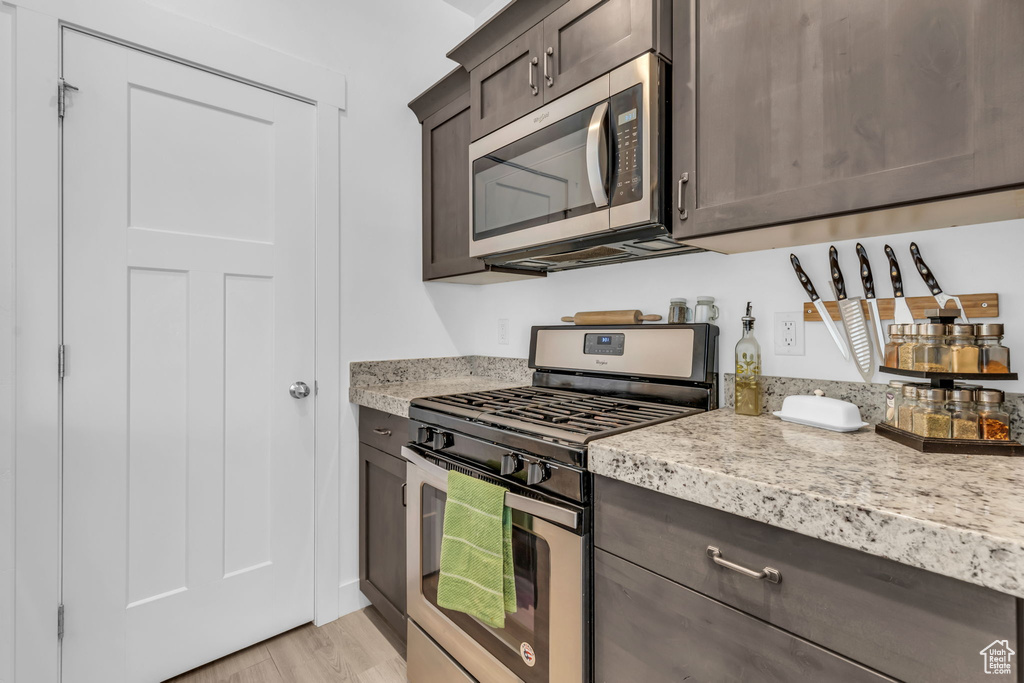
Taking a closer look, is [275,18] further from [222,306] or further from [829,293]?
[829,293]

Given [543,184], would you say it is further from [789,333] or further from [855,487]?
[855,487]

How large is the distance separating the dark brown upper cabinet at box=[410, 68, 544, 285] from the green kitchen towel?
3.07ft

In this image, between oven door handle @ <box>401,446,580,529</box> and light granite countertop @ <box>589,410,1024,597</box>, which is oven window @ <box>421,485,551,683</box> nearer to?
oven door handle @ <box>401,446,580,529</box>

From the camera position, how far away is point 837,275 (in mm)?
1214

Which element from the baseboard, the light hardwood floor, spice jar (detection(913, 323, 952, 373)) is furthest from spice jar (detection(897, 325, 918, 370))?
the baseboard

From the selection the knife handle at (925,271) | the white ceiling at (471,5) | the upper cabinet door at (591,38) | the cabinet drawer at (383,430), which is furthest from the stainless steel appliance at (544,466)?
the white ceiling at (471,5)

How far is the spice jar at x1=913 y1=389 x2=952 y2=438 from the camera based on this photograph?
3.06ft

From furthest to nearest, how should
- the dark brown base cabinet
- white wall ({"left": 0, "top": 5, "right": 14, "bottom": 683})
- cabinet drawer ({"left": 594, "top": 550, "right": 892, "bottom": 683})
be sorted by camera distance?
1. the dark brown base cabinet
2. white wall ({"left": 0, "top": 5, "right": 14, "bottom": 683})
3. cabinet drawer ({"left": 594, "top": 550, "right": 892, "bottom": 683})

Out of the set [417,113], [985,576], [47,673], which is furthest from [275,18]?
[985,576]

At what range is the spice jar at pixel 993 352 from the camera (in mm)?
929

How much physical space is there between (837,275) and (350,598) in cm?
215

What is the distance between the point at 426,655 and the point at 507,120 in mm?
1780

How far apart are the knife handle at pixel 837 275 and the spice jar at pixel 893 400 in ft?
0.84

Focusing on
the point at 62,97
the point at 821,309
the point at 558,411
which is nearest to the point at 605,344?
the point at 558,411
